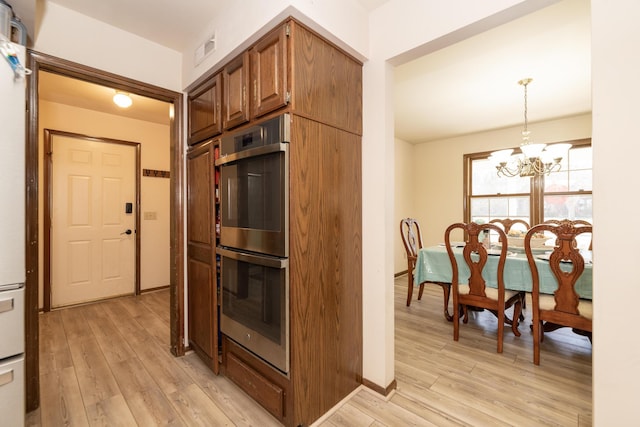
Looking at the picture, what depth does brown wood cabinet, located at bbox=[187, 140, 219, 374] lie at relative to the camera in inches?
79.2

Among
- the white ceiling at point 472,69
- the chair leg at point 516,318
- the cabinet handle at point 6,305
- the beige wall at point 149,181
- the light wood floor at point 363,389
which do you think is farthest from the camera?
the beige wall at point 149,181

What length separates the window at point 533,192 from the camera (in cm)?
401

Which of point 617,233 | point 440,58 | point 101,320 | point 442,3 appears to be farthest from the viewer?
point 101,320

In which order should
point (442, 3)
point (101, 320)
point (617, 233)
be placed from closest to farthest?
point (617, 233), point (442, 3), point (101, 320)

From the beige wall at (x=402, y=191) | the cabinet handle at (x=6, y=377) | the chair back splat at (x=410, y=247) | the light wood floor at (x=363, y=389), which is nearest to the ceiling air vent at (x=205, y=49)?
the cabinet handle at (x=6, y=377)

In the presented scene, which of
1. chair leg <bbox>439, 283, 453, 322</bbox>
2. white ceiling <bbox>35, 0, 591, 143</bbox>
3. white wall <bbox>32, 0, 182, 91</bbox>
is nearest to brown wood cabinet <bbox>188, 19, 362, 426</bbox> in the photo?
white ceiling <bbox>35, 0, 591, 143</bbox>

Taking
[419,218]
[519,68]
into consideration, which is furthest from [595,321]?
[419,218]

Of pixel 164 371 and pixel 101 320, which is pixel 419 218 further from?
pixel 101 320

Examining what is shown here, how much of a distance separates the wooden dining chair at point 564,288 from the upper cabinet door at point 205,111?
2533 millimetres

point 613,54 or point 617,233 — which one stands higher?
point 613,54

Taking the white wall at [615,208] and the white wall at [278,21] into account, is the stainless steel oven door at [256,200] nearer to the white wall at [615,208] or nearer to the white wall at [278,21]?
the white wall at [278,21]

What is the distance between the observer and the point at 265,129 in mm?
1552

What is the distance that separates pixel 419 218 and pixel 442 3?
4.43m

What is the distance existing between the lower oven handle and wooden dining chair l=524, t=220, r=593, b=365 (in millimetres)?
1946
